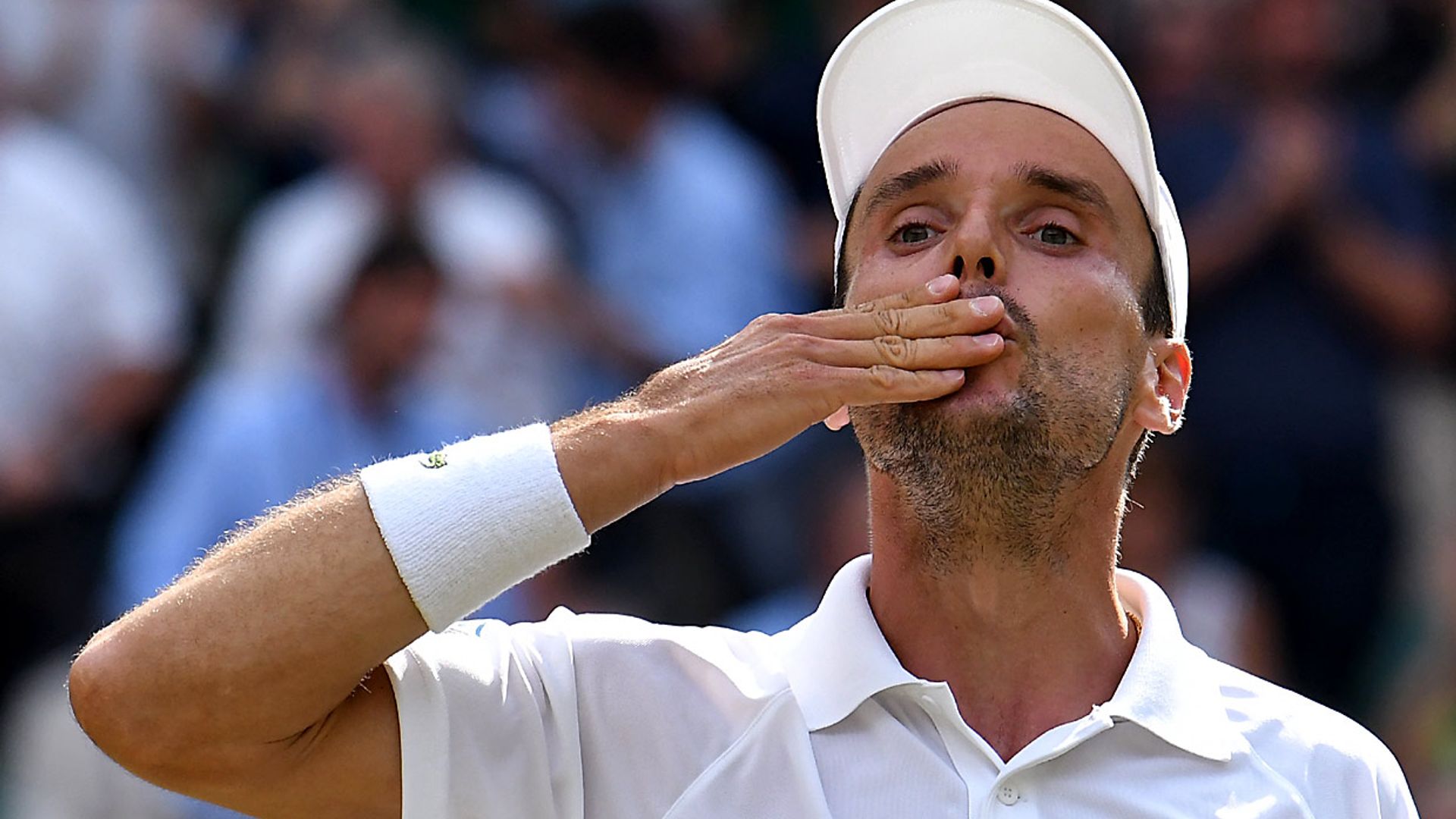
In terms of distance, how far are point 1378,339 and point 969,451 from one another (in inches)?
162

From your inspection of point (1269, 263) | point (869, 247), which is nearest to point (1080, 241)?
point (869, 247)

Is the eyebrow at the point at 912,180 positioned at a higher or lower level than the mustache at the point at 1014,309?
higher

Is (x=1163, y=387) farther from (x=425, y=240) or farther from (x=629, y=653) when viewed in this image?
(x=425, y=240)

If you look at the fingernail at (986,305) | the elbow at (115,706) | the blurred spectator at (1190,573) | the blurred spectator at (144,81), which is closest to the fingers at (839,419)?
the fingernail at (986,305)

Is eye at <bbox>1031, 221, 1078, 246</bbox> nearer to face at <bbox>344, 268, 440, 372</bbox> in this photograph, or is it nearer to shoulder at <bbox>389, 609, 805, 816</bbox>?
shoulder at <bbox>389, 609, 805, 816</bbox>

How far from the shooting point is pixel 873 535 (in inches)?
119

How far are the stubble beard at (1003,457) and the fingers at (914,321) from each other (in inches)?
3.2

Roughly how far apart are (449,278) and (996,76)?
3.24m

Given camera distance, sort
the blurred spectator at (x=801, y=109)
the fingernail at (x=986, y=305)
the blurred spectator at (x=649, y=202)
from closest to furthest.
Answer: the fingernail at (x=986, y=305), the blurred spectator at (x=649, y=202), the blurred spectator at (x=801, y=109)

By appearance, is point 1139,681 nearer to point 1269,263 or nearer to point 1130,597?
point 1130,597

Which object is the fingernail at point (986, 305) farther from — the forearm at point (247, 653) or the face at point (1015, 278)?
the forearm at point (247, 653)

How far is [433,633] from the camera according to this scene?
2.80 meters

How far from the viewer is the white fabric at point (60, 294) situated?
6.35 meters

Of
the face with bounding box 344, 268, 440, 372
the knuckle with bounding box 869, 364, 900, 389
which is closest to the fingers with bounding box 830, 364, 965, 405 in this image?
the knuckle with bounding box 869, 364, 900, 389
